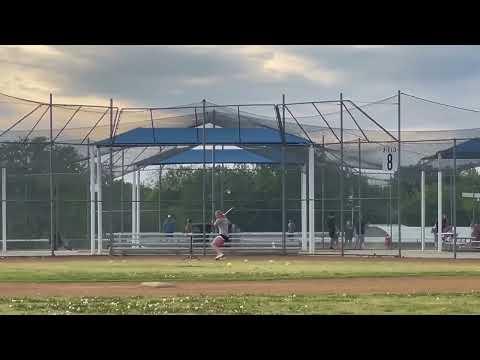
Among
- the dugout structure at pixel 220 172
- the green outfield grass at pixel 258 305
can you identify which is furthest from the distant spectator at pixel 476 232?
the green outfield grass at pixel 258 305

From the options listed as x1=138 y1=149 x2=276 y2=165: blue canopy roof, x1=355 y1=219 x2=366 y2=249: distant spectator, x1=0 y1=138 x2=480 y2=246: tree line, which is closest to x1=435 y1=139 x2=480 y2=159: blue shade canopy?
x1=0 y1=138 x2=480 y2=246: tree line

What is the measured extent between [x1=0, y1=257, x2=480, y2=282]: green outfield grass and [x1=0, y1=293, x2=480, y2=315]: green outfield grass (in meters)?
4.93

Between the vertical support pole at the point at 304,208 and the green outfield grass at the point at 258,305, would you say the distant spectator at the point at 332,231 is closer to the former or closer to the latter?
the vertical support pole at the point at 304,208

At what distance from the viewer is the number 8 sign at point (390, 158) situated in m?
27.9

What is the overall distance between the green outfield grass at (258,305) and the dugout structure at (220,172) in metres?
13.0

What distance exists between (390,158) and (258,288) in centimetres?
1294

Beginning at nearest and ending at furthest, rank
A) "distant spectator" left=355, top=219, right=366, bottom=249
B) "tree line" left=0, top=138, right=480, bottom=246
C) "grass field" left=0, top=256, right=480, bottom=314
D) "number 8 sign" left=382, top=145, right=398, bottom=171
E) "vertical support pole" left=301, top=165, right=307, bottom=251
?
"grass field" left=0, top=256, right=480, bottom=314
"number 8 sign" left=382, top=145, right=398, bottom=171
"vertical support pole" left=301, top=165, right=307, bottom=251
"distant spectator" left=355, top=219, right=366, bottom=249
"tree line" left=0, top=138, right=480, bottom=246

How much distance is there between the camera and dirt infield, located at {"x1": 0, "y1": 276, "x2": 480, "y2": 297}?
595 inches

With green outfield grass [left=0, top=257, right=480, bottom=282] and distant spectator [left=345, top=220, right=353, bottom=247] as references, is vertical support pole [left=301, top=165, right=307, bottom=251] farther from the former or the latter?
distant spectator [left=345, top=220, right=353, bottom=247]

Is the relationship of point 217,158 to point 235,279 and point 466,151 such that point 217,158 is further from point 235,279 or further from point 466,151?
point 235,279

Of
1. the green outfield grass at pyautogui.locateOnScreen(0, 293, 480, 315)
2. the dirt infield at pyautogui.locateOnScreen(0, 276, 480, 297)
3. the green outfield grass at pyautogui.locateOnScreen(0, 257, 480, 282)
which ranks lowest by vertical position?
the green outfield grass at pyautogui.locateOnScreen(0, 257, 480, 282)
